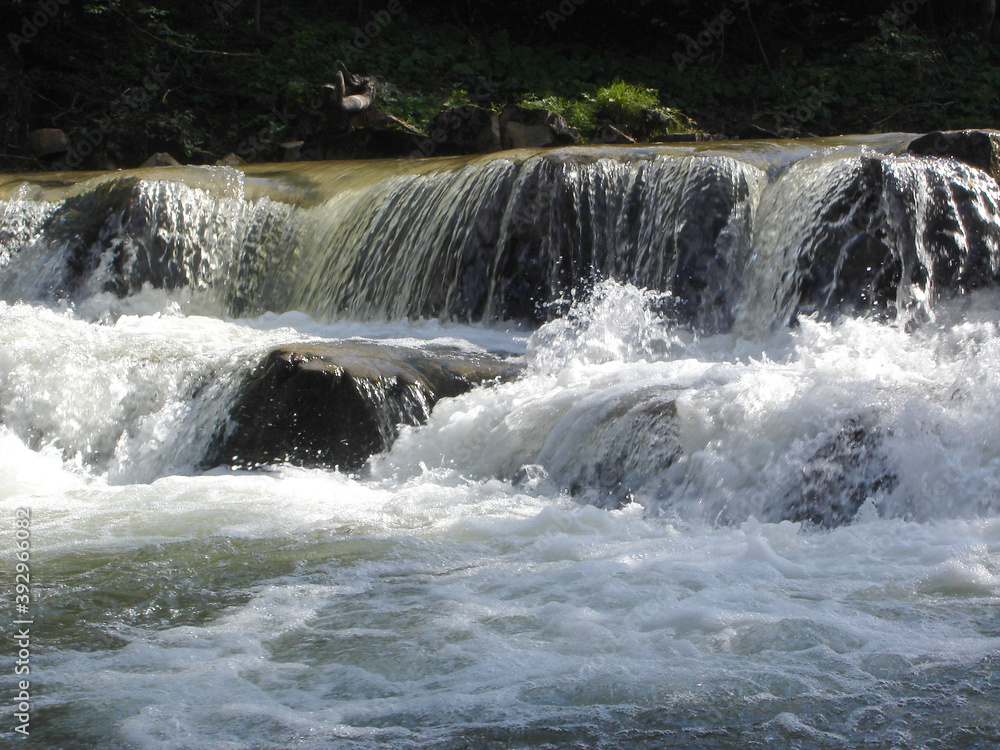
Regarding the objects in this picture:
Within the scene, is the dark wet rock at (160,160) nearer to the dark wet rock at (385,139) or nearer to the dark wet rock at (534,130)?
the dark wet rock at (385,139)

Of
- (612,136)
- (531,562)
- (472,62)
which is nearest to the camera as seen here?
(531,562)

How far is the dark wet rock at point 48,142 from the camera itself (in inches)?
535

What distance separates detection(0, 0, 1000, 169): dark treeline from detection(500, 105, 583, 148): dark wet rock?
226cm

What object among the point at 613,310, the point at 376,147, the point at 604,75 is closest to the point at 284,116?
the point at 376,147

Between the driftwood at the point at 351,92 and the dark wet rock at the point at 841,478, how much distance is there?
9292 mm

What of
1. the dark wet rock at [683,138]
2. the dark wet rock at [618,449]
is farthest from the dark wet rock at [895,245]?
the dark wet rock at [683,138]

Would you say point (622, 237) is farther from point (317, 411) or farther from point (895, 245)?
point (317, 411)

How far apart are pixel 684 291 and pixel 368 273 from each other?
2660 mm

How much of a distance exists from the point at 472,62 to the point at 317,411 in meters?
11.6

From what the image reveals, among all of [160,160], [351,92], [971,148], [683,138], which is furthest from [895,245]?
[160,160]

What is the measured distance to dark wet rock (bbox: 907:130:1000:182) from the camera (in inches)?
277

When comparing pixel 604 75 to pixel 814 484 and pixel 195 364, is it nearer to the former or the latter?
pixel 195 364

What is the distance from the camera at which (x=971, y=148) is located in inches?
279

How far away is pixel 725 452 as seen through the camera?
4535mm
